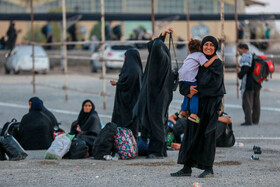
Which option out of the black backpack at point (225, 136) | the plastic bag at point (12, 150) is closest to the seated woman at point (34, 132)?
the plastic bag at point (12, 150)

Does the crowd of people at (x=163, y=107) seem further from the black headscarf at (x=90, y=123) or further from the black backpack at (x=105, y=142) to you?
the black backpack at (x=105, y=142)

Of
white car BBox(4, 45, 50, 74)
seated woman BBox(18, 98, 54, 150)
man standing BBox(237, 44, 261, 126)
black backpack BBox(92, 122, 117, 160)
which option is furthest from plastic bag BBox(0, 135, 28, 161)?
white car BBox(4, 45, 50, 74)

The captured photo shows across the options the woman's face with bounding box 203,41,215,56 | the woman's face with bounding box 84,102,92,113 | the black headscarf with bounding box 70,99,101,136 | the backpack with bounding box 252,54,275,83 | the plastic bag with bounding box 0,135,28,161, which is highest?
the woman's face with bounding box 203,41,215,56

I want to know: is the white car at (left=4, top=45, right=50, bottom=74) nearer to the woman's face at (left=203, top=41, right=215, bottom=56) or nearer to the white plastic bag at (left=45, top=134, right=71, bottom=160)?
the white plastic bag at (left=45, top=134, right=71, bottom=160)

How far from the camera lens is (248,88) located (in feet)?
44.2

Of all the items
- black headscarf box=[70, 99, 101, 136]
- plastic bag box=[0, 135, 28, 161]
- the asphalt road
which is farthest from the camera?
black headscarf box=[70, 99, 101, 136]

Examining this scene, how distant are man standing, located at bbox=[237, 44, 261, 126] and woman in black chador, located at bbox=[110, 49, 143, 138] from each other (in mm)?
2968

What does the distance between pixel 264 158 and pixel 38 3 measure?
127ft

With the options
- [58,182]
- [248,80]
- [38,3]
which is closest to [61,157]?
[58,182]

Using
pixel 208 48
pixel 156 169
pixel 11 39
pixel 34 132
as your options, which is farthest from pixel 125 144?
pixel 11 39

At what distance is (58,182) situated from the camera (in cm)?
769

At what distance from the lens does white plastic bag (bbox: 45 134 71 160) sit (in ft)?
31.3

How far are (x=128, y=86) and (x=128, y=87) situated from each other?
0.02 m

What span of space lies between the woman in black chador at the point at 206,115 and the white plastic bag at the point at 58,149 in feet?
7.14
